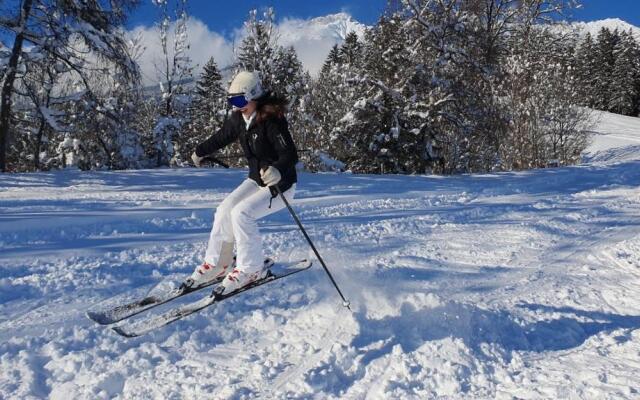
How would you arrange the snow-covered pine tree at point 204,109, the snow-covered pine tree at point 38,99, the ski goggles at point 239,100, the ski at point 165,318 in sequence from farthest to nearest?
the snow-covered pine tree at point 204,109, the snow-covered pine tree at point 38,99, the ski goggles at point 239,100, the ski at point 165,318

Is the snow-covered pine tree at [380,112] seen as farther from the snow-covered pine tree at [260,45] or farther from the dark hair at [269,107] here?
the dark hair at [269,107]

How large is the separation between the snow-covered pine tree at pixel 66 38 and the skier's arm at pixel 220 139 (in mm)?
11748

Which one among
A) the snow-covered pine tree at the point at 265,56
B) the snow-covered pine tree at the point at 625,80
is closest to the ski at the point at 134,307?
the snow-covered pine tree at the point at 265,56

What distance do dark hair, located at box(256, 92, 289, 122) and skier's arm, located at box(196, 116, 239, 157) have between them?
0.43 m

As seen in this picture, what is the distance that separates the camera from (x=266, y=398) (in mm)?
3262

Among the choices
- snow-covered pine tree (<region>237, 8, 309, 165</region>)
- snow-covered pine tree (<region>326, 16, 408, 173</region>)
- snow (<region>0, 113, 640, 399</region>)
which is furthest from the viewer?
snow-covered pine tree (<region>237, 8, 309, 165</region>)

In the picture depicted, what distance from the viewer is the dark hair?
4516 millimetres

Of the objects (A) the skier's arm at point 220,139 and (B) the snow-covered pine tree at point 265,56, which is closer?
(A) the skier's arm at point 220,139

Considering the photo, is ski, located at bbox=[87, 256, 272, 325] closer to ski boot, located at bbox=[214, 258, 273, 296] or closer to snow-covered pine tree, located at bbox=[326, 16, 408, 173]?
ski boot, located at bbox=[214, 258, 273, 296]

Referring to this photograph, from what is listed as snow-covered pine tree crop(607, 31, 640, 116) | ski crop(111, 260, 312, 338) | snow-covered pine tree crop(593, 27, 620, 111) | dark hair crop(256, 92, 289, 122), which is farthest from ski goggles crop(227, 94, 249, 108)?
snow-covered pine tree crop(593, 27, 620, 111)

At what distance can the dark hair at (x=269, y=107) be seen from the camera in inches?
178

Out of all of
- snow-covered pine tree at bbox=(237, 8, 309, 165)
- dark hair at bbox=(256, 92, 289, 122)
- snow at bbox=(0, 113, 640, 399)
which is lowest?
snow at bbox=(0, 113, 640, 399)

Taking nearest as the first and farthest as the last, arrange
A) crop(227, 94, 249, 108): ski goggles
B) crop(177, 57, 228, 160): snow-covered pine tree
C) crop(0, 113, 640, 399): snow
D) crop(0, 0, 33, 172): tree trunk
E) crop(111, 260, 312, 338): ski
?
crop(0, 113, 640, 399): snow < crop(111, 260, 312, 338): ski < crop(227, 94, 249, 108): ski goggles < crop(0, 0, 33, 172): tree trunk < crop(177, 57, 228, 160): snow-covered pine tree

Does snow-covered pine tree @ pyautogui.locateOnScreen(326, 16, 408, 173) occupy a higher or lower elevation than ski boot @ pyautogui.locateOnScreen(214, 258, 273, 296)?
higher
